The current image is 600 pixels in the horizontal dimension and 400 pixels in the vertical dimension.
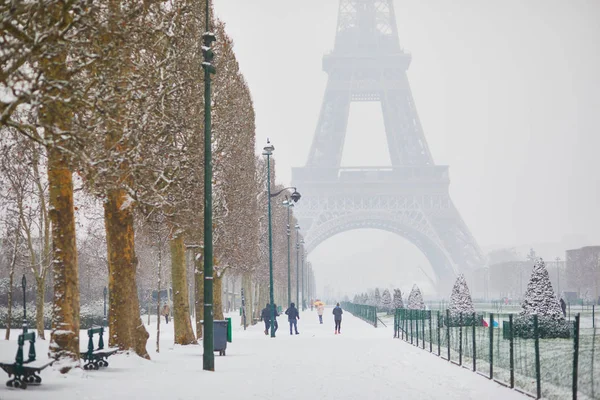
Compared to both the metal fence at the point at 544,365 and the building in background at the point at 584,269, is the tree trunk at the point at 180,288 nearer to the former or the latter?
the metal fence at the point at 544,365

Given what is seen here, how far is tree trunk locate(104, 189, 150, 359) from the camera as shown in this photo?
19453 millimetres

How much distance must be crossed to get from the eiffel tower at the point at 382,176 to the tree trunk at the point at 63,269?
99173 millimetres

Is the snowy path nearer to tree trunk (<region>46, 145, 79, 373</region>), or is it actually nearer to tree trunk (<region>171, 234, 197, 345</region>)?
tree trunk (<region>46, 145, 79, 373</region>)

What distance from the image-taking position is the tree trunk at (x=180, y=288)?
26.1 meters

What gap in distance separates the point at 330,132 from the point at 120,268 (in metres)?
112

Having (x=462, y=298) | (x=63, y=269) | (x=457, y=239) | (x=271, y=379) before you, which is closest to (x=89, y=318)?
(x=462, y=298)

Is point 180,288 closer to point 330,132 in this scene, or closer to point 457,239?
point 457,239

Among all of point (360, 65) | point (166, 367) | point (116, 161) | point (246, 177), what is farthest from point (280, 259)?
point (360, 65)

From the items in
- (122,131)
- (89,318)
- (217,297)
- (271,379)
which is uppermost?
(122,131)

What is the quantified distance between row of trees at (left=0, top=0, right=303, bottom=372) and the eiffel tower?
81.2 m

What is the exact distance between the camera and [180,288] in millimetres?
26109

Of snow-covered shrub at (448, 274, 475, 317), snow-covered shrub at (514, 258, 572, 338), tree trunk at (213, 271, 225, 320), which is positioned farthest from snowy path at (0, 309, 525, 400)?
snow-covered shrub at (448, 274, 475, 317)

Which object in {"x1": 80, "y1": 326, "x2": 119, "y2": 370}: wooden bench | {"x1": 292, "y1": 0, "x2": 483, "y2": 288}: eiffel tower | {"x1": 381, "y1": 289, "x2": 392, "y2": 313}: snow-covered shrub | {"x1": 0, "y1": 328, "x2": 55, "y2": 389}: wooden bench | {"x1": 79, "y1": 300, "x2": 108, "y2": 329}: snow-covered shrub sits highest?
{"x1": 292, "y1": 0, "x2": 483, "y2": 288}: eiffel tower

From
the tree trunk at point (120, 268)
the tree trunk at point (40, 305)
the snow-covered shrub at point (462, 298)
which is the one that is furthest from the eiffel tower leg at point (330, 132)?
the tree trunk at point (120, 268)
